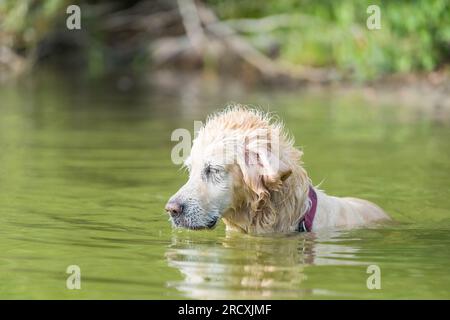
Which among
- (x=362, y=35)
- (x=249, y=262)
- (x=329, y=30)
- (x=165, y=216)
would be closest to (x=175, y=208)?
(x=249, y=262)

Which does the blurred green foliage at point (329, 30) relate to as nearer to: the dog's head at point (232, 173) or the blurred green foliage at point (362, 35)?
the blurred green foliage at point (362, 35)

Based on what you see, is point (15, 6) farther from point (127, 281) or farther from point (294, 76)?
point (127, 281)

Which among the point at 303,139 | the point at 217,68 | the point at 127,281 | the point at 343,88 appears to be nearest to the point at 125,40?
the point at 217,68

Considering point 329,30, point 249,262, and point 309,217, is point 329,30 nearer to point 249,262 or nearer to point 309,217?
point 309,217

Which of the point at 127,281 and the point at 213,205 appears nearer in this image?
the point at 127,281

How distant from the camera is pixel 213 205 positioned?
966 centimetres

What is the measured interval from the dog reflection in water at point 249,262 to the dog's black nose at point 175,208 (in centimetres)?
40

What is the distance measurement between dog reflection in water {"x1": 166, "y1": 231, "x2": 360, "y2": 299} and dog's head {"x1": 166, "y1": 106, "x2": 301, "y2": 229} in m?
0.30

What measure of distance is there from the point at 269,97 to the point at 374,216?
13993 millimetres

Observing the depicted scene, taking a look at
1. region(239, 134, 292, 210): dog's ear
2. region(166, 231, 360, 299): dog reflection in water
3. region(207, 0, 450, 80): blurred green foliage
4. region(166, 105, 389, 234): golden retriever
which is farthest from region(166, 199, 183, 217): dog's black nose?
region(207, 0, 450, 80): blurred green foliage

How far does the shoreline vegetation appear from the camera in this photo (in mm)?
25797

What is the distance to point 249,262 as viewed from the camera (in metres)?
9.25

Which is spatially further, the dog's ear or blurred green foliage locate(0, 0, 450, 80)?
blurred green foliage locate(0, 0, 450, 80)

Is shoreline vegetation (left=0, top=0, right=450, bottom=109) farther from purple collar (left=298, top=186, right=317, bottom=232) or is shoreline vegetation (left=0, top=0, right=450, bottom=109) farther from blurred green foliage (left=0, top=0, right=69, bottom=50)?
purple collar (left=298, top=186, right=317, bottom=232)
